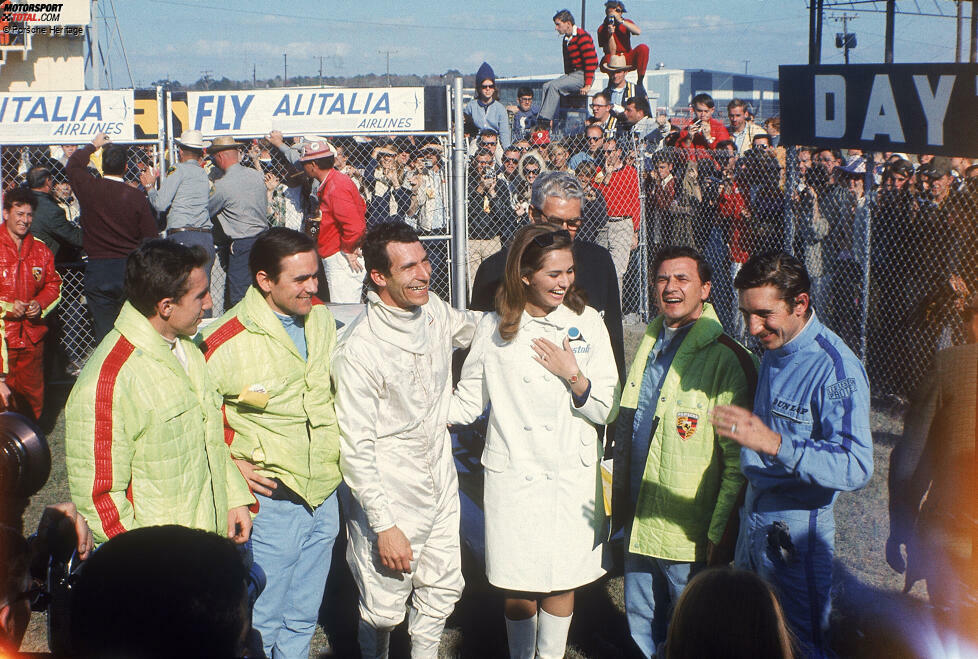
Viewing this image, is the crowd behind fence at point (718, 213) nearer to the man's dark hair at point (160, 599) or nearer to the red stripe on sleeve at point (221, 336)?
the red stripe on sleeve at point (221, 336)

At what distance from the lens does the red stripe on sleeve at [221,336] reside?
3479mm

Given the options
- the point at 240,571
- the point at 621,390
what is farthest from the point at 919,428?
the point at 240,571

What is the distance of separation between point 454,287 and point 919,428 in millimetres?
6353

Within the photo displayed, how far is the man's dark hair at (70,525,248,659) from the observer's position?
4.50 feet

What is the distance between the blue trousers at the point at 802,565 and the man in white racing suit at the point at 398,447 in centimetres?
138

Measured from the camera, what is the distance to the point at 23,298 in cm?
732

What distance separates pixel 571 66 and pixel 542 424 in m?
12.0

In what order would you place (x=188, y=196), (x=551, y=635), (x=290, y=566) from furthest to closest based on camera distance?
(x=188, y=196) → (x=551, y=635) → (x=290, y=566)

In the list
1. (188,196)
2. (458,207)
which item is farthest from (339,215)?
(188,196)

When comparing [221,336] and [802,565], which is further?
[221,336]

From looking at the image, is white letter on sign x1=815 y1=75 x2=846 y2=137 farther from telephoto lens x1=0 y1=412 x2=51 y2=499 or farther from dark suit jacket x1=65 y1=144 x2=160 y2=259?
dark suit jacket x1=65 y1=144 x2=160 y2=259

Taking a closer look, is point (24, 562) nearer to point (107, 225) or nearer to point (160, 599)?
point (160, 599)

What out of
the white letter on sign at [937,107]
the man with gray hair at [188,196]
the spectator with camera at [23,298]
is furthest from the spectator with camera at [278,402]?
the man with gray hair at [188,196]

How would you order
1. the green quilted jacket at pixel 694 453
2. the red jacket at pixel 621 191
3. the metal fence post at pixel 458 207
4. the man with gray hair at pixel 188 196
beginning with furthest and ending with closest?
the red jacket at pixel 621 191
the man with gray hair at pixel 188 196
the metal fence post at pixel 458 207
the green quilted jacket at pixel 694 453
